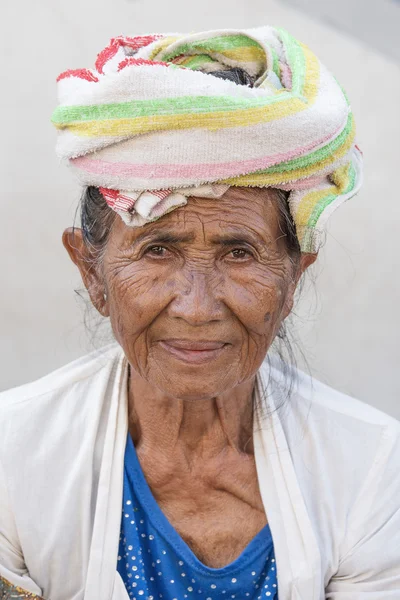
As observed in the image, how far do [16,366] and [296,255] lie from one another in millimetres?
1697

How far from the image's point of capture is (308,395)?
2.83 meters

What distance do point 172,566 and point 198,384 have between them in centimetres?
52

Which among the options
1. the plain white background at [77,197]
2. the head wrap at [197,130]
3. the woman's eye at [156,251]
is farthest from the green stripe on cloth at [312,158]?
the plain white background at [77,197]

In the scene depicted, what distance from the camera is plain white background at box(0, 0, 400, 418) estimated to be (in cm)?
362

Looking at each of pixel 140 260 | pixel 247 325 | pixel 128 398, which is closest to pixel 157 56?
pixel 140 260

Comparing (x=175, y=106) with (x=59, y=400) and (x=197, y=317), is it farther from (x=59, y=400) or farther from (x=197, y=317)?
(x=59, y=400)

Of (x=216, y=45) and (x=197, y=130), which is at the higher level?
(x=216, y=45)

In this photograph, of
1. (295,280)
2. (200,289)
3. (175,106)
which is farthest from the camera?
(295,280)

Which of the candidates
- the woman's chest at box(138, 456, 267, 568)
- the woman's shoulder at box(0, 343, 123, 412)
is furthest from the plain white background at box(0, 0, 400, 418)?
the woman's chest at box(138, 456, 267, 568)

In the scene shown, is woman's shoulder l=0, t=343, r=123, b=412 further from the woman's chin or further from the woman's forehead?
the woman's forehead

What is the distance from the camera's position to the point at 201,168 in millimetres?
2230

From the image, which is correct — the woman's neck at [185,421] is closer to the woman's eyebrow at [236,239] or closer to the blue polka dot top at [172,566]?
the blue polka dot top at [172,566]

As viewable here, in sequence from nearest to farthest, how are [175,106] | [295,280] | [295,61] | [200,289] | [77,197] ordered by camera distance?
[175,106]
[200,289]
[295,61]
[295,280]
[77,197]

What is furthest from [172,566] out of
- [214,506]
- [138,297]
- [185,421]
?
[138,297]
